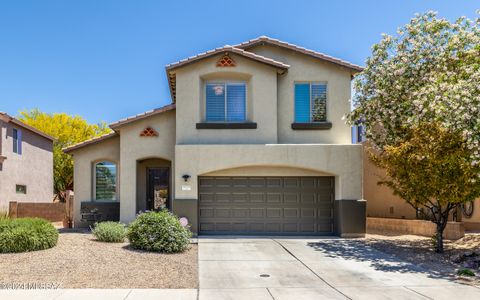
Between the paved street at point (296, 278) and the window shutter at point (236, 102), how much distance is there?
5.18 metres

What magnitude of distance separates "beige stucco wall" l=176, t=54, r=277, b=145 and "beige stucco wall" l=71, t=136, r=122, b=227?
365 cm

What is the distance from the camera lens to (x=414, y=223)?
20.6m

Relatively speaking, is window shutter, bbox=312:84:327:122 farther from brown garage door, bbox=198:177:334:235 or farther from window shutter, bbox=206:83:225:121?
window shutter, bbox=206:83:225:121

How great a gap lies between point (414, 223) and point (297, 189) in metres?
5.60

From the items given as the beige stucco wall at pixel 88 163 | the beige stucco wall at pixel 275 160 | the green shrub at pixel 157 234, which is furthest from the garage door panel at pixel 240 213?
the beige stucco wall at pixel 88 163

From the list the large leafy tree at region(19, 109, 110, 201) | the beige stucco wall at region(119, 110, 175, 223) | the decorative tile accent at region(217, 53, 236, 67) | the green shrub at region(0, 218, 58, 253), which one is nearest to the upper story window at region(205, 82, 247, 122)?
the decorative tile accent at region(217, 53, 236, 67)

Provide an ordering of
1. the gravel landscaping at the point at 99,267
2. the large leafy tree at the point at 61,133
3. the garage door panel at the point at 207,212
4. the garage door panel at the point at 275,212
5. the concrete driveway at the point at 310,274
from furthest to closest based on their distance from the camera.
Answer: the large leafy tree at the point at 61,133 < the garage door panel at the point at 275,212 < the garage door panel at the point at 207,212 < the gravel landscaping at the point at 99,267 < the concrete driveway at the point at 310,274

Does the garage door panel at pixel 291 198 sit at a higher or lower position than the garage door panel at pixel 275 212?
higher

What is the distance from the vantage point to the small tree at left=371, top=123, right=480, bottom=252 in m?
13.6

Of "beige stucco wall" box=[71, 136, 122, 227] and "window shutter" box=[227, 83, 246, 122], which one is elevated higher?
"window shutter" box=[227, 83, 246, 122]

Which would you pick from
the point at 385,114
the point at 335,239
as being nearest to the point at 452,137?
the point at 385,114

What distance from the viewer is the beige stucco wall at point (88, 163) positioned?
20.5 m

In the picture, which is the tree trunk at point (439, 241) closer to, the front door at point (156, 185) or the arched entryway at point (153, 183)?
the arched entryway at point (153, 183)

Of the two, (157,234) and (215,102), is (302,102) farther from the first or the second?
(157,234)
